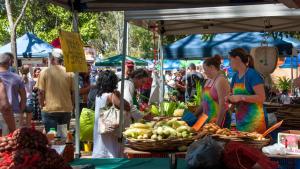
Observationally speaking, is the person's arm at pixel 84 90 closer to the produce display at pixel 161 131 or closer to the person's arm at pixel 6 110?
the person's arm at pixel 6 110

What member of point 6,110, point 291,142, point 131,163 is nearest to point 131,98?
point 6,110

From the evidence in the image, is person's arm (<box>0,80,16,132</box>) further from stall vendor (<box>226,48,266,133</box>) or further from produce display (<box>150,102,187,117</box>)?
produce display (<box>150,102,187,117</box>)

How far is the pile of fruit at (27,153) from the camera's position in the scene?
2207 mm

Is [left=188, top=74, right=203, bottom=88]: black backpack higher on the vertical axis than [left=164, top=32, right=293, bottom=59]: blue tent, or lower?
lower

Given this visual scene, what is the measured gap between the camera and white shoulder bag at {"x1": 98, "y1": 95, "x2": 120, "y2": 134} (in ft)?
18.0

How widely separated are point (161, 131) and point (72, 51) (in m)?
1.29

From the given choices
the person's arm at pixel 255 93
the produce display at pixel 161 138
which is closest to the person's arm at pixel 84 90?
the person's arm at pixel 255 93

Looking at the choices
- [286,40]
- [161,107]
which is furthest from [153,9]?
[286,40]

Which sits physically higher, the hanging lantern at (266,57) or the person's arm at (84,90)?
the hanging lantern at (266,57)

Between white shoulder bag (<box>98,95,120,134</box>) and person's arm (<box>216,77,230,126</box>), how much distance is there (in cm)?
110

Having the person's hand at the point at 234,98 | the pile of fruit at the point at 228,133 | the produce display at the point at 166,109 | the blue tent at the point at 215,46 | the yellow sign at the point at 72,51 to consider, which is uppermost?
the blue tent at the point at 215,46

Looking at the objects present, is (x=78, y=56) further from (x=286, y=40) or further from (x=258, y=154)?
(x=286, y=40)

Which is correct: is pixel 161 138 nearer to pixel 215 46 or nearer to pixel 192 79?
pixel 215 46

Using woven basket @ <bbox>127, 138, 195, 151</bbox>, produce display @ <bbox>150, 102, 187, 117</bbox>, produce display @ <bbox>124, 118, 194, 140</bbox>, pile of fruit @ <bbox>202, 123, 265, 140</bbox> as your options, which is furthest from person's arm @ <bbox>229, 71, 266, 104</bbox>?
produce display @ <bbox>150, 102, 187, 117</bbox>
